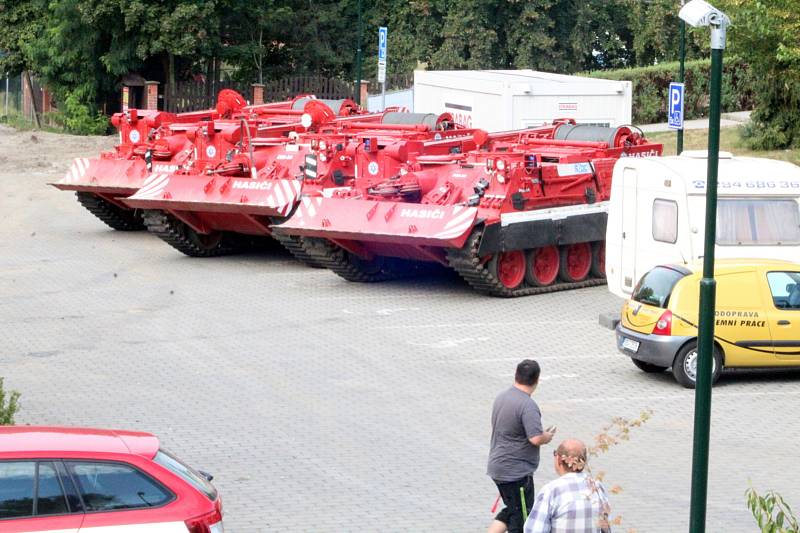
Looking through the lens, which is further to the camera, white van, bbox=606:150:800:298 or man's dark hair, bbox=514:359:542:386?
white van, bbox=606:150:800:298

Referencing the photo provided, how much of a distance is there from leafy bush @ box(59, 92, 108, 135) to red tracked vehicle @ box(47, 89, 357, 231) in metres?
16.4

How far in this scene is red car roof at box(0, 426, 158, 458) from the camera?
297 inches

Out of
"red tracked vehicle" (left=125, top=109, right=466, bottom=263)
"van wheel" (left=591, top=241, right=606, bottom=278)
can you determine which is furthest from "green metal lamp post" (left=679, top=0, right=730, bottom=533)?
"red tracked vehicle" (left=125, top=109, right=466, bottom=263)

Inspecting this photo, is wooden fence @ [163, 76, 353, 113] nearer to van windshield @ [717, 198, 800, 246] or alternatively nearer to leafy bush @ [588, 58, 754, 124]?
leafy bush @ [588, 58, 754, 124]

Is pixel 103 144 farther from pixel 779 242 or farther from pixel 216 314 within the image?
pixel 779 242

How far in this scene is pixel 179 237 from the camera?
23891 millimetres

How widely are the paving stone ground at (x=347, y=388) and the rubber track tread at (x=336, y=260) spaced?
0.75 ft

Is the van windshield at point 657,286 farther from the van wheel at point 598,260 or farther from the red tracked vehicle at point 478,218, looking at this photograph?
the van wheel at point 598,260

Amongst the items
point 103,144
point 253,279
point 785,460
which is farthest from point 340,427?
point 103,144

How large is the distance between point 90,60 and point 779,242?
95.0ft

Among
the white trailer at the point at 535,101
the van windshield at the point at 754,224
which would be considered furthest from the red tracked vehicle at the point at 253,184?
the van windshield at the point at 754,224

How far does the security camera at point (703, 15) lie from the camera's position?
876cm

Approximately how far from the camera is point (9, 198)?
3234 cm

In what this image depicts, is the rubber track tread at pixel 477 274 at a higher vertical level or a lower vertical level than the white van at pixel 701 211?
lower
